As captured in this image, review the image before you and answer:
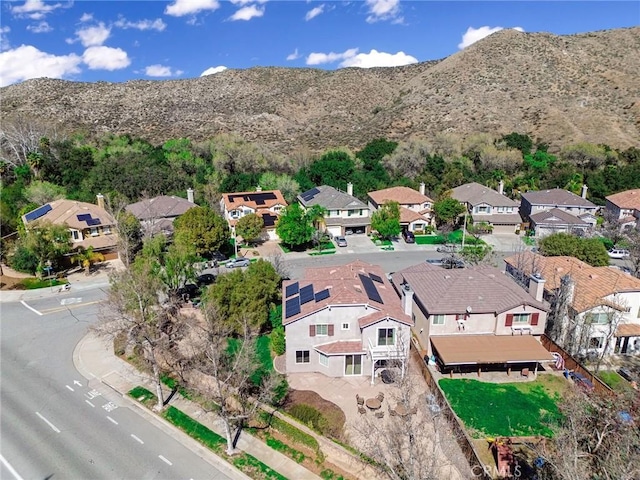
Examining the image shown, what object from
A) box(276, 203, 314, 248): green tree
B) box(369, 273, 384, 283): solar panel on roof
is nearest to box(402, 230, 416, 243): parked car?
box(276, 203, 314, 248): green tree

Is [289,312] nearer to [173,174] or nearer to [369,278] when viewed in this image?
[369,278]

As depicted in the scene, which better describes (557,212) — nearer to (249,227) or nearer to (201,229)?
(249,227)

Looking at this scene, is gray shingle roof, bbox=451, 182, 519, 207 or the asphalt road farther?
gray shingle roof, bbox=451, 182, 519, 207

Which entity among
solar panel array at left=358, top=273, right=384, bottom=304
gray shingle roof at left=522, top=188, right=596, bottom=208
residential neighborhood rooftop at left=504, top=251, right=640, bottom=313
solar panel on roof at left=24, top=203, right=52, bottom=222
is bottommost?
residential neighborhood rooftop at left=504, top=251, right=640, bottom=313

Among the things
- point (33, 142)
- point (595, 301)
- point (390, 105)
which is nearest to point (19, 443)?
point (595, 301)

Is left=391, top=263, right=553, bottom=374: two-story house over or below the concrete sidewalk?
over

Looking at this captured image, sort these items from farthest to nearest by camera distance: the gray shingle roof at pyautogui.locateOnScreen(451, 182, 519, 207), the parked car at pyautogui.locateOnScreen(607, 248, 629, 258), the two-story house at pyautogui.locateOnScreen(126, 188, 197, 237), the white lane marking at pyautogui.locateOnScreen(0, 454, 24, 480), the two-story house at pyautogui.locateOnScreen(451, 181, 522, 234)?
the gray shingle roof at pyautogui.locateOnScreen(451, 182, 519, 207) < the two-story house at pyautogui.locateOnScreen(451, 181, 522, 234) < the two-story house at pyautogui.locateOnScreen(126, 188, 197, 237) < the parked car at pyautogui.locateOnScreen(607, 248, 629, 258) < the white lane marking at pyautogui.locateOnScreen(0, 454, 24, 480)

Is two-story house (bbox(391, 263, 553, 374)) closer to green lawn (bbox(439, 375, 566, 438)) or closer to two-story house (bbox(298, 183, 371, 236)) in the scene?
green lawn (bbox(439, 375, 566, 438))

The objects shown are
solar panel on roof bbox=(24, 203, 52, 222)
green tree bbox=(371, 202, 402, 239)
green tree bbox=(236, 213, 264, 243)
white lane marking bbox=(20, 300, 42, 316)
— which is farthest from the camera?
green tree bbox=(371, 202, 402, 239)
